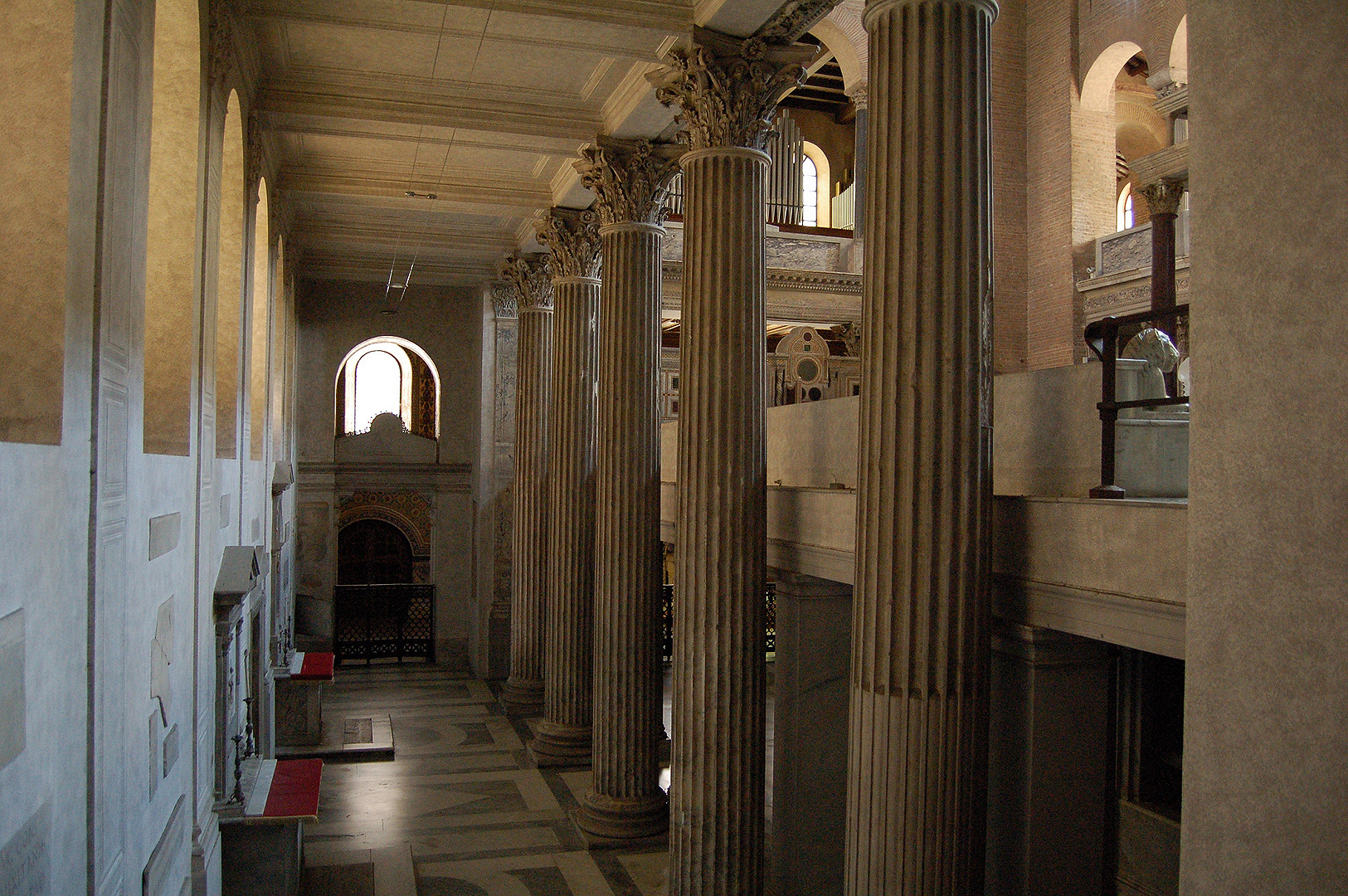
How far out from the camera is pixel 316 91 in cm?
1021

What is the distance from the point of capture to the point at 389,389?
25.2 meters

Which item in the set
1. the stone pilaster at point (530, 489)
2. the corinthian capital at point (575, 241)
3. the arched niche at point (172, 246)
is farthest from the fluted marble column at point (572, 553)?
the arched niche at point (172, 246)

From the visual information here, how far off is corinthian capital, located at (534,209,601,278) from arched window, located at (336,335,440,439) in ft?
38.0

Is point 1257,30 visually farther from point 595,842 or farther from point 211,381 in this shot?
point 595,842

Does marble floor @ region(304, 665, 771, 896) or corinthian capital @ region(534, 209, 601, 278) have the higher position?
corinthian capital @ region(534, 209, 601, 278)

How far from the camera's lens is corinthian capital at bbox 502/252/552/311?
53.6 feet

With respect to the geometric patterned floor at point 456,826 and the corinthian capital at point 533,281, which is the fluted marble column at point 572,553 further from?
the corinthian capital at point 533,281

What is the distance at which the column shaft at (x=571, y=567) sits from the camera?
1272 cm

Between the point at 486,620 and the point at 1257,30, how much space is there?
17382mm

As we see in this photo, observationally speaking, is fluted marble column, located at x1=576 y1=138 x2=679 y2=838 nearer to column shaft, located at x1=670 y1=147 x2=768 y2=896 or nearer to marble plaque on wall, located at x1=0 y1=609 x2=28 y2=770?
column shaft, located at x1=670 y1=147 x2=768 y2=896

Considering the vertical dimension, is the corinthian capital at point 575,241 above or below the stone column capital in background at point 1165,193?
below

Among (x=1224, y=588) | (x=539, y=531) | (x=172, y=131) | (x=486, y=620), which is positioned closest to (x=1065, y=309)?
(x=539, y=531)

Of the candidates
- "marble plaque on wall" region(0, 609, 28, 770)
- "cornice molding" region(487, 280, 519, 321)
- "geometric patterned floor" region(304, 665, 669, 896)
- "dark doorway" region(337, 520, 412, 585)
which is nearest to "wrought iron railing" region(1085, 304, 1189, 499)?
"marble plaque on wall" region(0, 609, 28, 770)

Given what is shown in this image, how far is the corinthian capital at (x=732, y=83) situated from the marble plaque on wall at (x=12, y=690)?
612 centimetres
